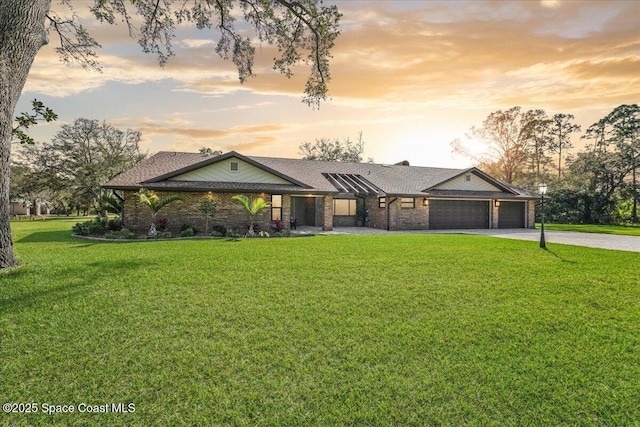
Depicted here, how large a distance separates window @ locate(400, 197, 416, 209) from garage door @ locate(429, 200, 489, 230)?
5.60ft

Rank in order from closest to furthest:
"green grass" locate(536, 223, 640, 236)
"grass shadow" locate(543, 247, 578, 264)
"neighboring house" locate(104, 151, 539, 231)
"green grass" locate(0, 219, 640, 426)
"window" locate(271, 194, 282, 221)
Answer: "green grass" locate(0, 219, 640, 426) < "grass shadow" locate(543, 247, 578, 264) < "neighboring house" locate(104, 151, 539, 231) < "window" locate(271, 194, 282, 221) < "green grass" locate(536, 223, 640, 236)

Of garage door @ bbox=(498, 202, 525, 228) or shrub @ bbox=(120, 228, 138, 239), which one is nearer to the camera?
shrub @ bbox=(120, 228, 138, 239)

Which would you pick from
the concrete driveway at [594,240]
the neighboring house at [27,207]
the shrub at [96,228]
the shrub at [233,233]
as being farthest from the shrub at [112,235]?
the neighboring house at [27,207]

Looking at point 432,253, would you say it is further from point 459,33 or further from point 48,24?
point 48,24

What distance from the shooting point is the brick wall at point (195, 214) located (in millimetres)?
16500

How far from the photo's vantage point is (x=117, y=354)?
3945 millimetres

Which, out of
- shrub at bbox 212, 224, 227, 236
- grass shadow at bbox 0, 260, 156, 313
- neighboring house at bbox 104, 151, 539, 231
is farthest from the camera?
neighboring house at bbox 104, 151, 539, 231

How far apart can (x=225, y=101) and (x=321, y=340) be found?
44.2 feet

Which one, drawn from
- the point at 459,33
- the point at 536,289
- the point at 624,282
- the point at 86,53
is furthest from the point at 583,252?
the point at 86,53

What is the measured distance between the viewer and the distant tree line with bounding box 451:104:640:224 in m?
29.8

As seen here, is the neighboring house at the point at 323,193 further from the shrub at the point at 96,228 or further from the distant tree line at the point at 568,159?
the distant tree line at the point at 568,159

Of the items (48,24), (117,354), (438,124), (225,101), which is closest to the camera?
(117,354)

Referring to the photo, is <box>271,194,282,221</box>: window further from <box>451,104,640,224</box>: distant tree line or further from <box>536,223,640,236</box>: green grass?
<box>451,104,640,224</box>: distant tree line

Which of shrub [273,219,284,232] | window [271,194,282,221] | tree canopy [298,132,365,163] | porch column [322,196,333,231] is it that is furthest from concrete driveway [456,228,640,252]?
tree canopy [298,132,365,163]
